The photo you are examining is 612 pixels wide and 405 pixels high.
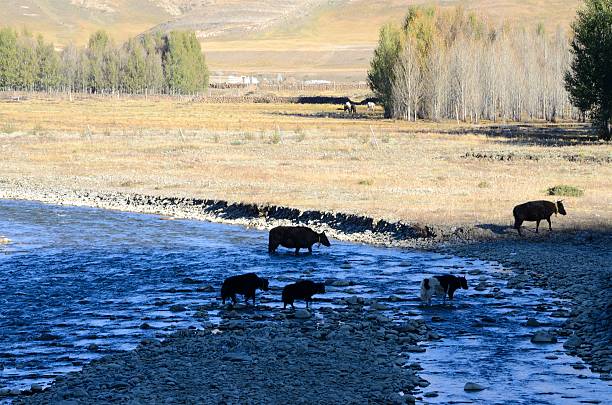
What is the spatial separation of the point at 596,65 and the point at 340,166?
75.7ft

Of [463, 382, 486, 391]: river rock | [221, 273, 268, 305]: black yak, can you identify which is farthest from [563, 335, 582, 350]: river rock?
[221, 273, 268, 305]: black yak

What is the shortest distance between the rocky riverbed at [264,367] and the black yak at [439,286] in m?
1.50

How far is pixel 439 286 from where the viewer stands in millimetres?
18859

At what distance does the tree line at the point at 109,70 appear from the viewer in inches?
7269

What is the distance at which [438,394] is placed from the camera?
43.8 feet

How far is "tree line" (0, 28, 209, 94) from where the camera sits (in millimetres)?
184625

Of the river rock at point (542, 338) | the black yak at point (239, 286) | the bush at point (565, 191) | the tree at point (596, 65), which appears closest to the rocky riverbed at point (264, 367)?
the black yak at point (239, 286)

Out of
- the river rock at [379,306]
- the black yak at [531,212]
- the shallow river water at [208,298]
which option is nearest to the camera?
the shallow river water at [208,298]

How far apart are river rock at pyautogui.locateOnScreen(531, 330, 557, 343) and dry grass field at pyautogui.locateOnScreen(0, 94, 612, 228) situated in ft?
41.4

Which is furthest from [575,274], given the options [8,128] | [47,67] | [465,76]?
[47,67]

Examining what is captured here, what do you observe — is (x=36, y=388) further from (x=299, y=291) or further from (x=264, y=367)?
(x=299, y=291)

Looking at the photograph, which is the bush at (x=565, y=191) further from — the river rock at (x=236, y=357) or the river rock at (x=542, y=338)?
the river rock at (x=236, y=357)

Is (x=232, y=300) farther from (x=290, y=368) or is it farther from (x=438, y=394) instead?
(x=438, y=394)

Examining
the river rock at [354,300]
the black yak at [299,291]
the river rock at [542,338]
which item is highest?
the black yak at [299,291]
